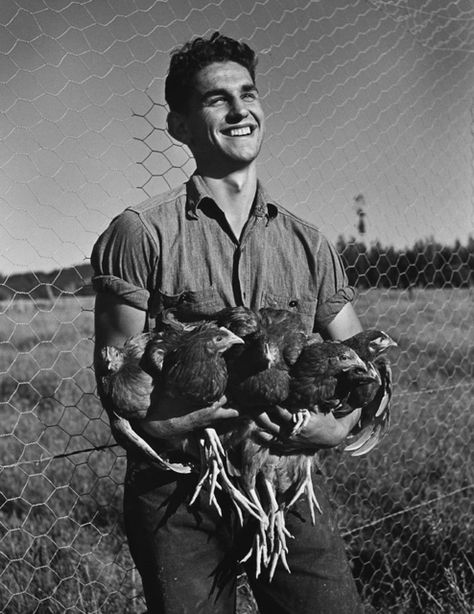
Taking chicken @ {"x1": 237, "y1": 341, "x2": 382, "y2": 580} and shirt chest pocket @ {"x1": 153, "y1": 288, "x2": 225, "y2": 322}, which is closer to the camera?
chicken @ {"x1": 237, "y1": 341, "x2": 382, "y2": 580}

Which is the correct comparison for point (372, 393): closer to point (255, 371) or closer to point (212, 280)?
point (255, 371)

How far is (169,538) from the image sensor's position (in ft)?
5.37

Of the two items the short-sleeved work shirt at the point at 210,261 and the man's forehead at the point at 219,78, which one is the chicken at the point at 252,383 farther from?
the man's forehead at the point at 219,78

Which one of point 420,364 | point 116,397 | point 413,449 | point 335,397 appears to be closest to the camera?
point 116,397

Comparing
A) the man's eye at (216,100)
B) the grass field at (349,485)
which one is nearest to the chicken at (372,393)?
the man's eye at (216,100)

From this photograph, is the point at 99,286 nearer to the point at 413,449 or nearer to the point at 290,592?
the point at 290,592

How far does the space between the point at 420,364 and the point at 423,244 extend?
0.64m

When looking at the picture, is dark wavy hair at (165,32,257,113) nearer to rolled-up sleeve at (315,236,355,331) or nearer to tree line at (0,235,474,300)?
rolled-up sleeve at (315,236,355,331)

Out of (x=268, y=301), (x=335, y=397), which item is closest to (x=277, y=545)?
(x=335, y=397)

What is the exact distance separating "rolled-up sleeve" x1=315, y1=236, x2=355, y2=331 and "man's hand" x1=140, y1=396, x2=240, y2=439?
44cm

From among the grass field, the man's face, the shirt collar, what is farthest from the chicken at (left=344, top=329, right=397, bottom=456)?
the grass field

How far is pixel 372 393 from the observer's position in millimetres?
1526

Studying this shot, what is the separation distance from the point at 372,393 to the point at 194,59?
32.8 inches

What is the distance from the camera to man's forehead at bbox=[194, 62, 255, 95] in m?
1.71
